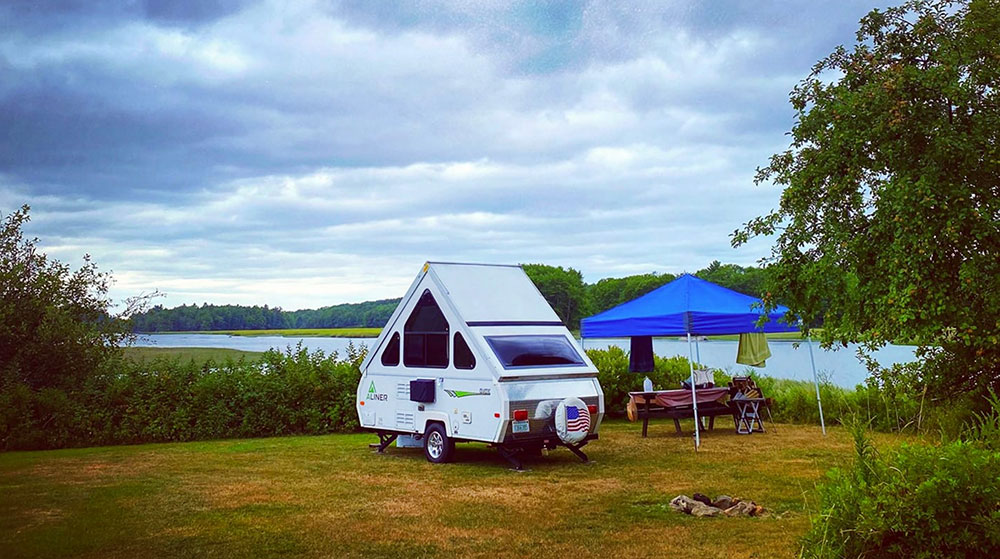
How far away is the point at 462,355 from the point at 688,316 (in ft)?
13.0

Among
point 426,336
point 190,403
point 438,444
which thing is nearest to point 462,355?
point 426,336

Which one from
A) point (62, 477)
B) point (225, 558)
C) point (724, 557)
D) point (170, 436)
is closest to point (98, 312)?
point (170, 436)

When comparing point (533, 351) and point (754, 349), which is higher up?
point (533, 351)

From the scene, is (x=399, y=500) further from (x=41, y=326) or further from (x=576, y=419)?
(x=41, y=326)

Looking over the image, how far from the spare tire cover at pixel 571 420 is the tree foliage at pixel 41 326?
347 inches

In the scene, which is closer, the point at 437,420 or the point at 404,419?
the point at 437,420

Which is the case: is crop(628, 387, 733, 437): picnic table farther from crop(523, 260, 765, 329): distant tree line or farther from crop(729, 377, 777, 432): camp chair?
crop(523, 260, 765, 329): distant tree line

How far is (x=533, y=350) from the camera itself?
10.8 metres

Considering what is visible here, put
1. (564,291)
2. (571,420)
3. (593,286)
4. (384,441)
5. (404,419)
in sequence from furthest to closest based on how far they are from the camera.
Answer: (593,286) → (564,291) → (384,441) → (404,419) → (571,420)

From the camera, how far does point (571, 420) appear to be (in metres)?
10.1

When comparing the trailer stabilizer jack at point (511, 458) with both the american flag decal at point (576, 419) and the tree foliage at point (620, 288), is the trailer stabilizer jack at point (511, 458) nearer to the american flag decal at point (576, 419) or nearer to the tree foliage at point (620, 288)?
the american flag decal at point (576, 419)

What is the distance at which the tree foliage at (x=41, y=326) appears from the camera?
1387 centimetres

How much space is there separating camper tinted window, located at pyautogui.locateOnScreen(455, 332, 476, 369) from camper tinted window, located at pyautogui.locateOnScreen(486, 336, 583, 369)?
30cm

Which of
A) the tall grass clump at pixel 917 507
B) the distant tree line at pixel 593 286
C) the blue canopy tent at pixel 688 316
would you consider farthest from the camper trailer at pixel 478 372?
the distant tree line at pixel 593 286
